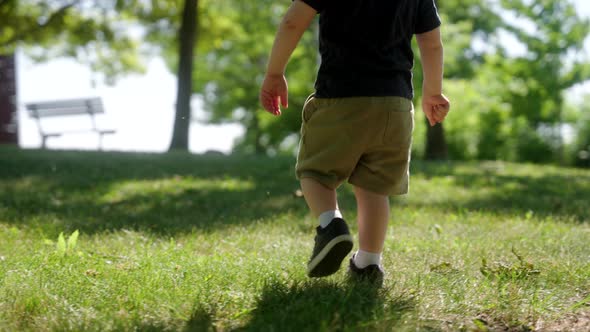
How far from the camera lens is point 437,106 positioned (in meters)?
2.80

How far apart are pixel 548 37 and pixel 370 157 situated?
2139cm

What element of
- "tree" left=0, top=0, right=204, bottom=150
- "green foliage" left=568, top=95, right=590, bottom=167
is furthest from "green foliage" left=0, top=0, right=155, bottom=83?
"green foliage" left=568, top=95, right=590, bottom=167

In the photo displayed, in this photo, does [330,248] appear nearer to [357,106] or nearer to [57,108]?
[357,106]

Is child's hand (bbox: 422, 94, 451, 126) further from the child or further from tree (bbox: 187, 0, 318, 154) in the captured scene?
tree (bbox: 187, 0, 318, 154)

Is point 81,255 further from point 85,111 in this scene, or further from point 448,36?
point 448,36

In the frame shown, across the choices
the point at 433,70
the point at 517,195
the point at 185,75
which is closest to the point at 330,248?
the point at 433,70

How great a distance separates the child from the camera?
248 cm

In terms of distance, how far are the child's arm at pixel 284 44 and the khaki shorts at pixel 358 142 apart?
0.17m

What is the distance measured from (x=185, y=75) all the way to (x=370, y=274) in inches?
496

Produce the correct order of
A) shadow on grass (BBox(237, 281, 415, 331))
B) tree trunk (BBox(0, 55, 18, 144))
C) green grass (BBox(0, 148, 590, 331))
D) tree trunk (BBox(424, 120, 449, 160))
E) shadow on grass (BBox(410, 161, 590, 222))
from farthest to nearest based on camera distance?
tree trunk (BBox(0, 55, 18, 144)) < tree trunk (BBox(424, 120, 449, 160)) < shadow on grass (BBox(410, 161, 590, 222)) < green grass (BBox(0, 148, 590, 331)) < shadow on grass (BBox(237, 281, 415, 331))

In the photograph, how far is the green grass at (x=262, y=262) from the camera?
2.16 meters

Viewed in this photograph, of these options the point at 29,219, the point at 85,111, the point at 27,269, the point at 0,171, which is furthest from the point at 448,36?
the point at 27,269

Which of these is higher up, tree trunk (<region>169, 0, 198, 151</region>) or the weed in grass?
tree trunk (<region>169, 0, 198, 151</region>)

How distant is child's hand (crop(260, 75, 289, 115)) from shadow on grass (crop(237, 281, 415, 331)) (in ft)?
2.58
